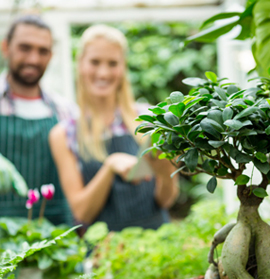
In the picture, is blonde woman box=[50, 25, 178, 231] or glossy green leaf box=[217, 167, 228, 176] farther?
blonde woman box=[50, 25, 178, 231]

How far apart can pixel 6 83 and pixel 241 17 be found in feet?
4.51

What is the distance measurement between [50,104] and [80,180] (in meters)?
0.46

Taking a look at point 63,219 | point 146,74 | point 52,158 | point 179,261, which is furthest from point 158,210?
point 146,74

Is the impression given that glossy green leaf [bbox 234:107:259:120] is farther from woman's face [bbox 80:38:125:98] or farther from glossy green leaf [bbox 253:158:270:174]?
woman's face [bbox 80:38:125:98]

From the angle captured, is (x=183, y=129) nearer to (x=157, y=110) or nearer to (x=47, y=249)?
(x=157, y=110)

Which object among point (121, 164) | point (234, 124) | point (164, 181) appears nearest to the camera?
point (234, 124)

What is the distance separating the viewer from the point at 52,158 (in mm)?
1747

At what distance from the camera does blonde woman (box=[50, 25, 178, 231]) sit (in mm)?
1600

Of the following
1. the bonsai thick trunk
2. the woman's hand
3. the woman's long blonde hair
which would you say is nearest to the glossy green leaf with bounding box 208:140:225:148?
the bonsai thick trunk

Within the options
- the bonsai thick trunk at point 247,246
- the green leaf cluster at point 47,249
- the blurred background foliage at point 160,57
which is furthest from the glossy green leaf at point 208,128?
the blurred background foliage at point 160,57

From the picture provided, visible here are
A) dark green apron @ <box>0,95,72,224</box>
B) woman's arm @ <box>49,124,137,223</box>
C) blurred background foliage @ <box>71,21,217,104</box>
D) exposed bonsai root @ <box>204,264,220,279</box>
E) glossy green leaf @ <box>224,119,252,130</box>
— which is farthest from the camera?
blurred background foliage @ <box>71,21,217,104</box>

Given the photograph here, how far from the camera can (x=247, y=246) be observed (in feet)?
1.46

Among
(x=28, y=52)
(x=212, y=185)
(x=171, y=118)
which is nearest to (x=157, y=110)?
(x=171, y=118)

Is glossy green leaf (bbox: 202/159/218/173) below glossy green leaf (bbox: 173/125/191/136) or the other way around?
below
